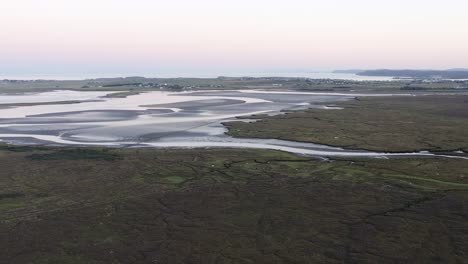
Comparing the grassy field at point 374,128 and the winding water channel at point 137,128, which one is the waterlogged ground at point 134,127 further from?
the grassy field at point 374,128

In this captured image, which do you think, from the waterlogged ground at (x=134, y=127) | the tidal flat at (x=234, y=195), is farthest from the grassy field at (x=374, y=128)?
the waterlogged ground at (x=134, y=127)

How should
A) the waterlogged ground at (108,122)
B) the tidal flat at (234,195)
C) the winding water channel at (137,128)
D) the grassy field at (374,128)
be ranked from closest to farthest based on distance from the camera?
the tidal flat at (234,195), the winding water channel at (137,128), the grassy field at (374,128), the waterlogged ground at (108,122)

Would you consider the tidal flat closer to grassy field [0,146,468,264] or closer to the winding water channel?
grassy field [0,146,468,264]

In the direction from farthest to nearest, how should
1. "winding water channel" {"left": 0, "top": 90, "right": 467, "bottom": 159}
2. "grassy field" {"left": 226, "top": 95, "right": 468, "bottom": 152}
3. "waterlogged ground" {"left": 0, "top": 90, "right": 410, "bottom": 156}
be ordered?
"waterlogged ground" {"left": 0, "top": 90, "right": 410, "bottom": 156}, "grassy field" {"left": 226, "top": 95, "right": 468, "bottom": 152}, "winding water channel" {"left": 0, "top": 90, "right": 467, "bottom": 159}

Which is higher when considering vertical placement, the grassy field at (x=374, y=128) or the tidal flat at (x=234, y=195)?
the tidal flat at (x=234, y=195)

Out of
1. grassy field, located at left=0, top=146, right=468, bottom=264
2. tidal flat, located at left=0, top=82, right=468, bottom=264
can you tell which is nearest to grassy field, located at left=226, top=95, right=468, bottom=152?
A: tidal flat, located at left=0, top=82, right=468, bottom=264

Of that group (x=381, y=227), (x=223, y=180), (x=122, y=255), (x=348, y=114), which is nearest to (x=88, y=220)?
(x=122, y=255)
